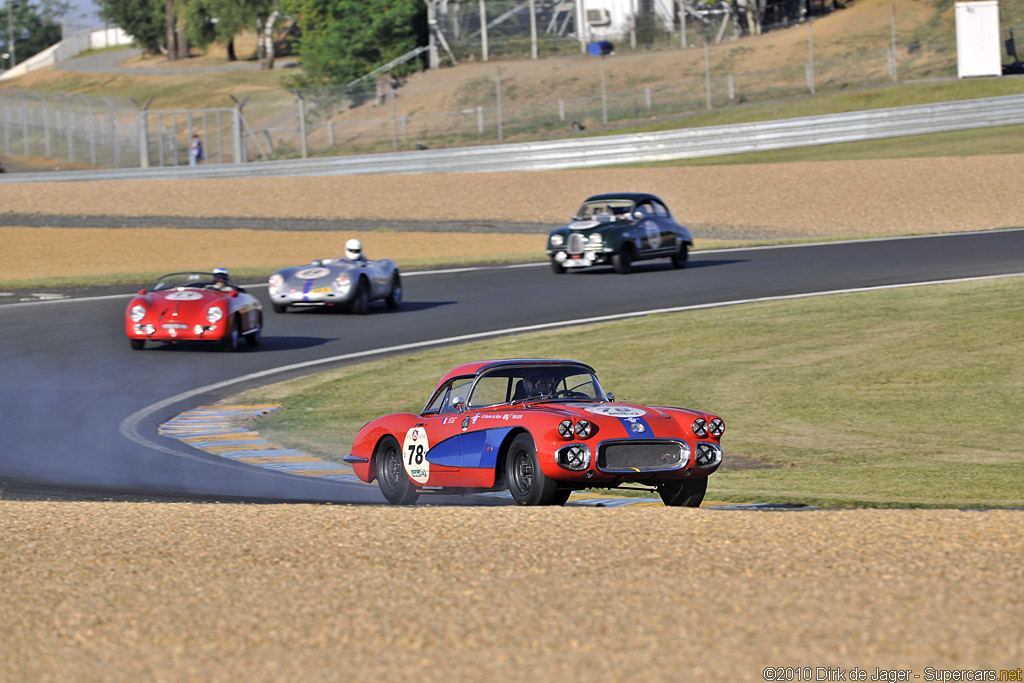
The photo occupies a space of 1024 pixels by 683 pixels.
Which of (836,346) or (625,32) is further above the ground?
(625,32)

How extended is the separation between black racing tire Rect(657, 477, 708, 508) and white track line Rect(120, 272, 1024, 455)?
5554 mm

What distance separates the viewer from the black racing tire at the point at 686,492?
28.5 ft

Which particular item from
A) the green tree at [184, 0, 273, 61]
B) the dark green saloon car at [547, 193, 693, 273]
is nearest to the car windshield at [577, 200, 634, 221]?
the dark green saloon car at [547, 193, 693, 273]

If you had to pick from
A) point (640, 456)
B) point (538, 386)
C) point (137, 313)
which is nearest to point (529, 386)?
point (538, 386)

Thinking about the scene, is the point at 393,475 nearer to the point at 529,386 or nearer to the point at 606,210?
the point at 529,386

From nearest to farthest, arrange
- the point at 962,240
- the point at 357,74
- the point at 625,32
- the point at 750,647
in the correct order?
the point at 750,647, the point at 962,240, the point at 625,32, the point at 357,74

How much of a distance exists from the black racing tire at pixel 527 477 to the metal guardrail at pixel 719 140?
115 ft

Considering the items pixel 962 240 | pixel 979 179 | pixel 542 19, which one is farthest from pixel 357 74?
pixel 962 240

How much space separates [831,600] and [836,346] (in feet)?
40.8

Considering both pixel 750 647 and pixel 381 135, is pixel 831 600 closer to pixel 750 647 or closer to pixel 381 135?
pixel 750 647

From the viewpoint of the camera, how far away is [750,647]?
4.87 metres

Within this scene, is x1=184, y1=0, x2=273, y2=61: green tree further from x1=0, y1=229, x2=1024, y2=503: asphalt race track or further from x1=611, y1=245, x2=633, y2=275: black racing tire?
x1=611, y1=245, x2=633, y2=275: black racing tire

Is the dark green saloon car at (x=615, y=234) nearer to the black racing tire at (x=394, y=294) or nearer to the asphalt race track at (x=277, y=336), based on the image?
the asphalt race track at (x=277, y=336)

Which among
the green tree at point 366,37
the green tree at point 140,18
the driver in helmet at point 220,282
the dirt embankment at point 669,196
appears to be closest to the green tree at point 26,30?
the green tree at point 140,18
